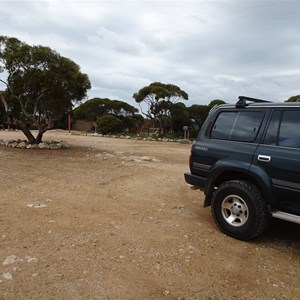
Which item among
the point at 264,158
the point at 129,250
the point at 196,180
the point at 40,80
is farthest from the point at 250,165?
the point at 40,80

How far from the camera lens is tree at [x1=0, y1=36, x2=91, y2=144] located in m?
12.0

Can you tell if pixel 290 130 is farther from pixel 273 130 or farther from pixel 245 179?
pixel 245 179

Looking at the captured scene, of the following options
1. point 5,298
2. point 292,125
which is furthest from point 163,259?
point 292,125

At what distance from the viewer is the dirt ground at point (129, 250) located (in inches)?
110

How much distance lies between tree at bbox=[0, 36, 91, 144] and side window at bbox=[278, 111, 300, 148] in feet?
32.9

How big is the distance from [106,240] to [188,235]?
3.49 ft

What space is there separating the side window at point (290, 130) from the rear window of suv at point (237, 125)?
0.30m

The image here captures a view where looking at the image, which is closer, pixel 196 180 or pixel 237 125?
pixel 237 125

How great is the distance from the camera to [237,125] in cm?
423

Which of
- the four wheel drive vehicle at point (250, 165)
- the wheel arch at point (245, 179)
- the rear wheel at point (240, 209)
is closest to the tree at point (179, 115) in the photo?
the four wheel drive vehicle at point (250, 165)

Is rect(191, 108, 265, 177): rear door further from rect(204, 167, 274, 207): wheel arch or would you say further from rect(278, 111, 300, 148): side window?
rect(278, 111, 300, 148): side window

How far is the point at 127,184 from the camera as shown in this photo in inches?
273

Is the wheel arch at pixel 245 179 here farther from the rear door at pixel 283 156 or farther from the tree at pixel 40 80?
the tree at pixel 40 80

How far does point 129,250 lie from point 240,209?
1.52 metres
